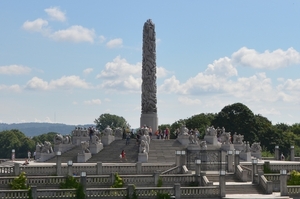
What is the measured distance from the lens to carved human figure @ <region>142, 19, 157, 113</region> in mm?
80812

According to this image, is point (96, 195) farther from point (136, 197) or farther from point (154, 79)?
point (154, 79)

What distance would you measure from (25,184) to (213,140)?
2910cm

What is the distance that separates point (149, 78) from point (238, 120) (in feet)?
116

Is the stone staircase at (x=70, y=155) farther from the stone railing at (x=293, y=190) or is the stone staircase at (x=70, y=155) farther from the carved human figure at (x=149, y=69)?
the stone railing at (x=293, y=190)

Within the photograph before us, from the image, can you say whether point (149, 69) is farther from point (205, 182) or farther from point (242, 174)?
point (205, 182)

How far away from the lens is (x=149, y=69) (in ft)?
266

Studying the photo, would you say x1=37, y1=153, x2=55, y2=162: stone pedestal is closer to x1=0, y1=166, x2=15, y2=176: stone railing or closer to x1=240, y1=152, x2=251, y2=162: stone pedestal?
x1=0, y1=166, x2=15, y2=176: stone railing

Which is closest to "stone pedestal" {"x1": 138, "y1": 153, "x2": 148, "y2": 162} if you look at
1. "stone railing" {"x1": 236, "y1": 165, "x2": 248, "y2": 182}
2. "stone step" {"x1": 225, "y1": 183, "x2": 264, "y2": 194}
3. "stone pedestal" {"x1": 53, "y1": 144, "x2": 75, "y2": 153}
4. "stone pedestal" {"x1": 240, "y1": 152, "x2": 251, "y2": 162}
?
"stone pedestal" {"x1": 240, "y1": 152, "x2": 251, "y2": 162}

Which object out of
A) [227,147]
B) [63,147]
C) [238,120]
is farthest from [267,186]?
[238,120]

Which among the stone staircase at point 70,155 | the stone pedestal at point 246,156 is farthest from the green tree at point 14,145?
the stone pedestal at point 246,156

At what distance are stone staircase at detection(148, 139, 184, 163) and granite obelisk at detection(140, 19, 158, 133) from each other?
31.5 feet

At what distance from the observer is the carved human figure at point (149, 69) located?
3182 inches

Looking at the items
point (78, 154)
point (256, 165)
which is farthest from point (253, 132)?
point (256, 165)

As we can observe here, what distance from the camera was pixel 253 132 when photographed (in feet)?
363
